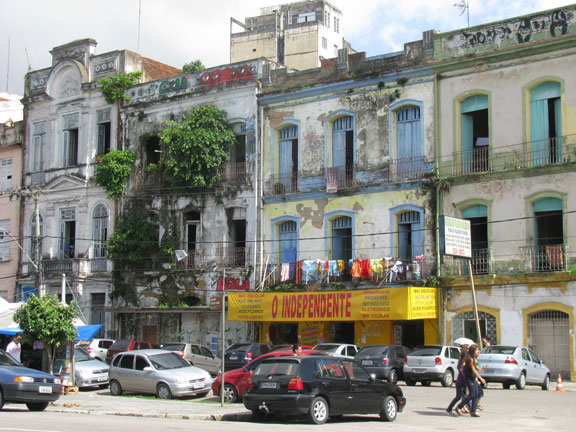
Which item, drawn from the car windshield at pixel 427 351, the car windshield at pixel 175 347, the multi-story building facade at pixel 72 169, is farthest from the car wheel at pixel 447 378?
the multi-story building facade at pixel 72 169

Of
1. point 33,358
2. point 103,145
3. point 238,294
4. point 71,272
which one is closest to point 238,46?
point 103,145

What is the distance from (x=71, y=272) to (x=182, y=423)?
84.1 feet

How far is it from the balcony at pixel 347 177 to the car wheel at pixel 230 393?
13.7 metres

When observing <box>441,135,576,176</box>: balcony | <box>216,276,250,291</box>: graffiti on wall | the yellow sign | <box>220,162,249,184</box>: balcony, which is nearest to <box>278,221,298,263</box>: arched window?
<box>216,276,250,291</box>: graffiti on wall

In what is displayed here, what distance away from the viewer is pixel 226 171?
127 ft

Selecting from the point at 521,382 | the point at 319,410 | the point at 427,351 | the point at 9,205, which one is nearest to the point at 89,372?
the point at 427,351

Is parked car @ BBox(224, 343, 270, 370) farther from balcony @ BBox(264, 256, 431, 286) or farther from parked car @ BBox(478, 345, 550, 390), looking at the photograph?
parked car @ BBox(478, 345, 550, 390)

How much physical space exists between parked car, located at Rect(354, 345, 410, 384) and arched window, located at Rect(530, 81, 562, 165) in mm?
8744

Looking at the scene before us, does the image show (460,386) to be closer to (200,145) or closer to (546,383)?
(546,383)

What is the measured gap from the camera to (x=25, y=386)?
19.4 m

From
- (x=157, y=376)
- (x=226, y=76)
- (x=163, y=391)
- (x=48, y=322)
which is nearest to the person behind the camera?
(x=163, y=391)

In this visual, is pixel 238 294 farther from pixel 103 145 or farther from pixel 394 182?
pixel 103 145

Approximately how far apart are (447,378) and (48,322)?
1249cm

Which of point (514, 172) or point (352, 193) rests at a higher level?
point (514, 172)
